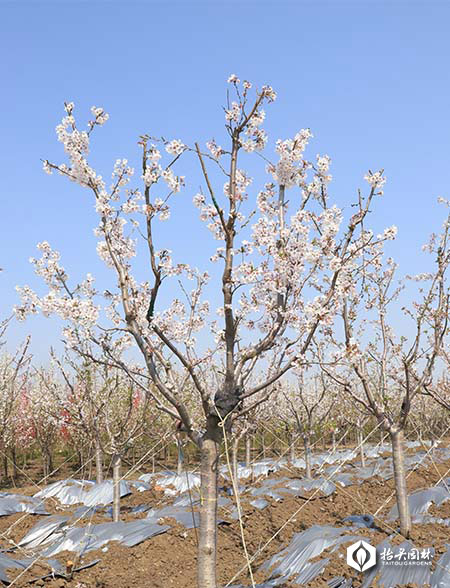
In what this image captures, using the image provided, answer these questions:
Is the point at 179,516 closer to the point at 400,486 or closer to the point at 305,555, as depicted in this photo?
the point at 305,555

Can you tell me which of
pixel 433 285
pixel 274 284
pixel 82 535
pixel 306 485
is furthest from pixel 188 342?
pixel 306 485

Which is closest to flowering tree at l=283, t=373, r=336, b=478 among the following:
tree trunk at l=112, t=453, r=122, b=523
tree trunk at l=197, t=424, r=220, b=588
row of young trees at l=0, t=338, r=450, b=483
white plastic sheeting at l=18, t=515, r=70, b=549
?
row of young trees at l=0, t=338, r=450, b=483

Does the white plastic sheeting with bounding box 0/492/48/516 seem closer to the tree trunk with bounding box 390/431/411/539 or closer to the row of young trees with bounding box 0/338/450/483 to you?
the row of young trees with bounding box 0/338/450/483

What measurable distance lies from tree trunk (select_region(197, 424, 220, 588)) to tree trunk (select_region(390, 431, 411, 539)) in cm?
374

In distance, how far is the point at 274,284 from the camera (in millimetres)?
4922

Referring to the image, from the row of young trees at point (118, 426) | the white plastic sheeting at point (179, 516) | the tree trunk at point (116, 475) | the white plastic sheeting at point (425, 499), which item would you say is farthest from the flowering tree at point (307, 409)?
the tree trunk at point (116, 475)

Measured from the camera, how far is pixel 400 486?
23.6 ft

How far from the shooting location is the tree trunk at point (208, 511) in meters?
4.30

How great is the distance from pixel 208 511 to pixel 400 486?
396cm

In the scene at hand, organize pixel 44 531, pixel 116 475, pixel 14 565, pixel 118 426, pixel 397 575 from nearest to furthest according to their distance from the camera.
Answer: pixel 397 575 < pixel 14 565 < pixel 116 475 < pixel 44 531 < pixel 118 426

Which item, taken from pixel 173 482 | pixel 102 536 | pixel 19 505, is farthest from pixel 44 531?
pixel 173 482

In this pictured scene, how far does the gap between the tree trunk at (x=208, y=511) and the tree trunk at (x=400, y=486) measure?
374 cm

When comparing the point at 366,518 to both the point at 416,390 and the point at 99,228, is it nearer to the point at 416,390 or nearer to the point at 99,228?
the point at 416,390

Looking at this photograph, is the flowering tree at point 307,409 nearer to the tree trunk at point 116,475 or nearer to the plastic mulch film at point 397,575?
the tree trunk at point 116,475
